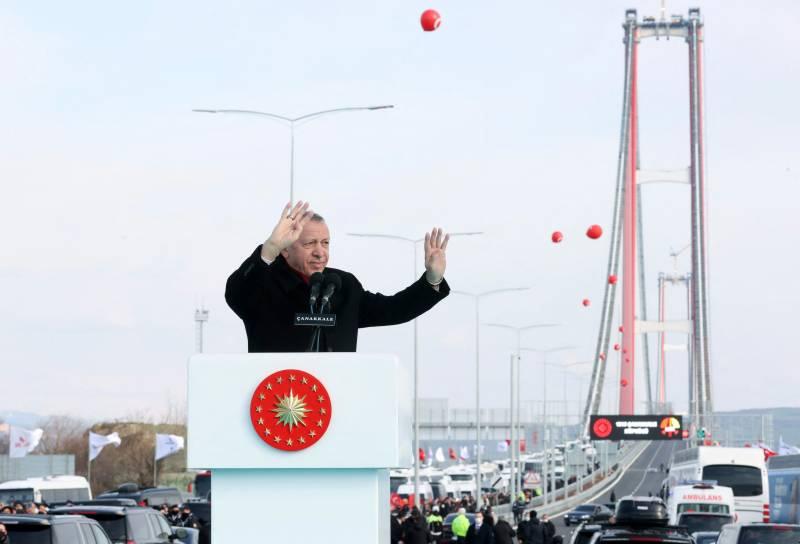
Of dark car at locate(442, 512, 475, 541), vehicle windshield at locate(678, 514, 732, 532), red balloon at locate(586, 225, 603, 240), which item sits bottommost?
dark car at locate(442, 512, 475, 541)

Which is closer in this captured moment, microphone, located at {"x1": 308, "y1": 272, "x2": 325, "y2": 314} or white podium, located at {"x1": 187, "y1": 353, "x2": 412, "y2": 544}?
white podium, located at {"x1": 187, "y1": 353, "x2": 412, "y2": 544}

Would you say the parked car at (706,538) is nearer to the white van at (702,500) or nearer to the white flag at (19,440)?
the white van at (702,500)

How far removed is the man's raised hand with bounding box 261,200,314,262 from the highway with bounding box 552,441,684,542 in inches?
1780

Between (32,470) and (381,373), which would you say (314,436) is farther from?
(32,470)

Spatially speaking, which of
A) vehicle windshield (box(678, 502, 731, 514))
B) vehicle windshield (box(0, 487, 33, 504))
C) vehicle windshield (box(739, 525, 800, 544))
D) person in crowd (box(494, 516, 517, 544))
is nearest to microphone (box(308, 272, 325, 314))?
vehicle windshield (box(739, 525, 800, 544))

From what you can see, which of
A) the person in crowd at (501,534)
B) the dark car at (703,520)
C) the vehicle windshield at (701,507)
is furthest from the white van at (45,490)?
the vehicle windshield at (701,507)

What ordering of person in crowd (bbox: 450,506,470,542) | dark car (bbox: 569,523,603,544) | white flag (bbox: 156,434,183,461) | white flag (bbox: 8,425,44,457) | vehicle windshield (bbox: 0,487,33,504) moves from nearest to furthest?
dark car (bbox: 569,523,603,544), person in crowd (bbox: 450,506,470,542), vehicle windshield (bbox: 0,487,33,504), white flag (bbox: 8,425,44,457), white flag (bbox: 156,434,183,461)

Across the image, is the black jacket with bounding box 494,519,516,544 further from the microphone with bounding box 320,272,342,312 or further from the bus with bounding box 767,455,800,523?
the microphone with bounding box 320,272,342,312

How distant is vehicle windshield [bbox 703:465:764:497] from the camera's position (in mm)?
47750

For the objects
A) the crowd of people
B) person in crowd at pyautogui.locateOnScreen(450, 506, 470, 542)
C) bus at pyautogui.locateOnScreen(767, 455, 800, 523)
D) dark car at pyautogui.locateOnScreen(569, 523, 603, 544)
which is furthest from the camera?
bus at pyautogui.locateOnScreen(767, 455, 800, 523)

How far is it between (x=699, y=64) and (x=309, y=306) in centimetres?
10263

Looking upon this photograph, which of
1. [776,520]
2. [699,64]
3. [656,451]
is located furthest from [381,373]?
[656,451]

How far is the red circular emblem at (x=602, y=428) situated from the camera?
96938 millimetres

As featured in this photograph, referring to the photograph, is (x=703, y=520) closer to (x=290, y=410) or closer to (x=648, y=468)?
(x=290, y=410)
